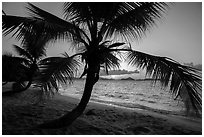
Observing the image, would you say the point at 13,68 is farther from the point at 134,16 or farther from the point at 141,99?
the point at 141,99

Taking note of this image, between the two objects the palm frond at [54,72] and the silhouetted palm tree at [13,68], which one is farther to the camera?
the silhouetted palm tree at [13,68]

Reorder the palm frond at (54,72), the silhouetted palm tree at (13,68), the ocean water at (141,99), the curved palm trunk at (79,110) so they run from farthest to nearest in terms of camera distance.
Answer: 1. the ocean water at (141,99)
2. the silhouetted palm tree at (13,68)
3. the palm frond at (54,72)
4. the curved palm trunk at (79,110)

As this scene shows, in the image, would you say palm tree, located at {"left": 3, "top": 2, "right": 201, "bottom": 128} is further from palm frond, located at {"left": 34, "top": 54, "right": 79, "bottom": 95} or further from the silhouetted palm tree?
the silhouetted palm tree

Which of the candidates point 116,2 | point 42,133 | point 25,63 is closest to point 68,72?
point 42,133

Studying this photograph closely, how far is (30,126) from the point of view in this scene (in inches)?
120

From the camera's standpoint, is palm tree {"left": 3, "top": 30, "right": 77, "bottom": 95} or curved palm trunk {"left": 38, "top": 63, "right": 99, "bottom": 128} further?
palm tree {"left": 3, "top": 30, "right": 77, "bottom": 95}

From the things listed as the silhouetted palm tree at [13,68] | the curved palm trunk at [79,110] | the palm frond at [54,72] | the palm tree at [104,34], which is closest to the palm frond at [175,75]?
the palm tree at [104,34]

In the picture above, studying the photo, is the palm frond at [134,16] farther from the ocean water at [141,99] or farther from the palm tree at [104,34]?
the ocean water at [141,99]

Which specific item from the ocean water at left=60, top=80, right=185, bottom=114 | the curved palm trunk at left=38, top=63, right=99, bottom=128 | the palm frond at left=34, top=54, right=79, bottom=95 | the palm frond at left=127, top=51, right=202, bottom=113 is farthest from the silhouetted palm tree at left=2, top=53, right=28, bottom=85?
the palm frond at left=127, top=51, right=202, bottom=113

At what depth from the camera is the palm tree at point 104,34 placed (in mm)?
2426

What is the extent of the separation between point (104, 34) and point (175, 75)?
1704mm

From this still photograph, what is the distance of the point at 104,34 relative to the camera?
334 cm

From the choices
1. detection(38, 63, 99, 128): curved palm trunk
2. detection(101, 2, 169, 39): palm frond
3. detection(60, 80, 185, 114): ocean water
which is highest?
detection(101, 2, 169, 39): palm frond

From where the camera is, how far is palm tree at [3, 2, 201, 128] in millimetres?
2426
